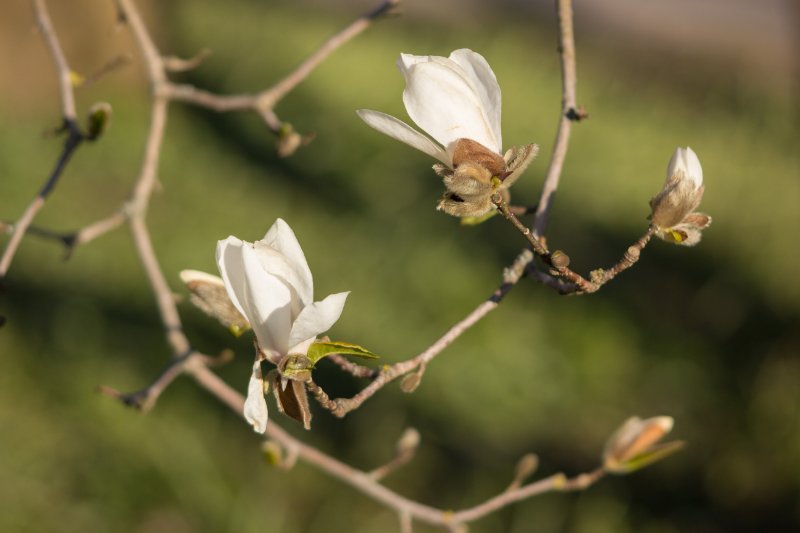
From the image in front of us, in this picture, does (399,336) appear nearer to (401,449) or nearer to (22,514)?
(22,514)

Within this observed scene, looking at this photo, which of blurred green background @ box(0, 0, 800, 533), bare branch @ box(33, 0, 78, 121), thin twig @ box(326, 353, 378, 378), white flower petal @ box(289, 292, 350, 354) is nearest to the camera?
white flower petal @ box(289, 292, 350, 354)

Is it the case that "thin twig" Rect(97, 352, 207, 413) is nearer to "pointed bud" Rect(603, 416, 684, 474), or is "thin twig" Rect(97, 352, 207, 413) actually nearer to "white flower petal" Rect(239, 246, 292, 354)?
"white flower petal" Rect(239, 246, 292, 354)

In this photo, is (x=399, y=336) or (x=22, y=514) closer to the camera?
(x=22, y=514)

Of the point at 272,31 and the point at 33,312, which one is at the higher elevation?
the point at 272,31

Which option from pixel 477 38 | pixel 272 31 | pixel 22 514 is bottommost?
pixel 22 514

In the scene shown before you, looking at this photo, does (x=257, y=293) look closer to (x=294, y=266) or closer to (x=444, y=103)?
(x=294, y=266)

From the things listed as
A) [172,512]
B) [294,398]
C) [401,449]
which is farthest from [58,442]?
[294,398]

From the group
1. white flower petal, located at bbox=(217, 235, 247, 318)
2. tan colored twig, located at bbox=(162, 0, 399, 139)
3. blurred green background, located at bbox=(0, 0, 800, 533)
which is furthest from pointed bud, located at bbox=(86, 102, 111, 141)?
blurred green background, located at bbox=(0, 0, 800, 533)

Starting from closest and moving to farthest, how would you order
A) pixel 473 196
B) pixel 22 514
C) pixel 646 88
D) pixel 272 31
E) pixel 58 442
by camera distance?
pixel 473 196
pixel 22 514
pixel 58 442
pixel 646 88
pixel 272 31
